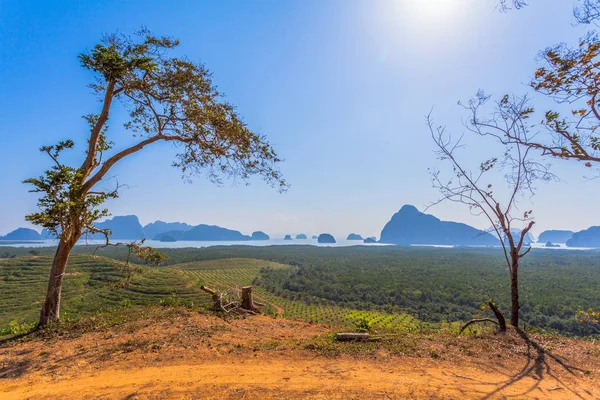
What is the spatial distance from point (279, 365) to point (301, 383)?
900 mm

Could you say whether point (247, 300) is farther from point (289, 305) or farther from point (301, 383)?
point (289, 305)

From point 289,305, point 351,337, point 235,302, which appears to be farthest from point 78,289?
point 351,337

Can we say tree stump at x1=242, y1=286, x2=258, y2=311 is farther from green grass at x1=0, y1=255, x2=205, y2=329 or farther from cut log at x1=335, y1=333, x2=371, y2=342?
green grass at x1=0, y1=255, x2=205, y2=329

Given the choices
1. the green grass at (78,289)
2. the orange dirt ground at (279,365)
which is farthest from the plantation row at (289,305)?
the green grass at (78,289)

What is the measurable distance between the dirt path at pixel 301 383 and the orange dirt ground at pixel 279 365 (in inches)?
0.7

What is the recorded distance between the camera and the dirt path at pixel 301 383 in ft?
13.9

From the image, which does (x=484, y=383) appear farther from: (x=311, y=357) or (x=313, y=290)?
(x=313, y=290)

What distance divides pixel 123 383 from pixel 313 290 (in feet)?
226

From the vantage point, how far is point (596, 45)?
473 cm

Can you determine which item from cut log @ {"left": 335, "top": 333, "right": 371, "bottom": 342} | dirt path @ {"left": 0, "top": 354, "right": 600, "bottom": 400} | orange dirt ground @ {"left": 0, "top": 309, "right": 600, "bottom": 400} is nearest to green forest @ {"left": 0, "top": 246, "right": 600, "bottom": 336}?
orange dirt ground @ {"left": 0, "top": 309, "right": 600, "bottom": 400}

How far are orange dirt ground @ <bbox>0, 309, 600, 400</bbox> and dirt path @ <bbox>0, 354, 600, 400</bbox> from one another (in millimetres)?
17

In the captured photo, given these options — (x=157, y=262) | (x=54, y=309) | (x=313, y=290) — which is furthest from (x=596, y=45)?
(x=313, y=290)

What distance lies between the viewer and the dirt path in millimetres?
4238

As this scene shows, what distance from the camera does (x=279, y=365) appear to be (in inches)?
211
